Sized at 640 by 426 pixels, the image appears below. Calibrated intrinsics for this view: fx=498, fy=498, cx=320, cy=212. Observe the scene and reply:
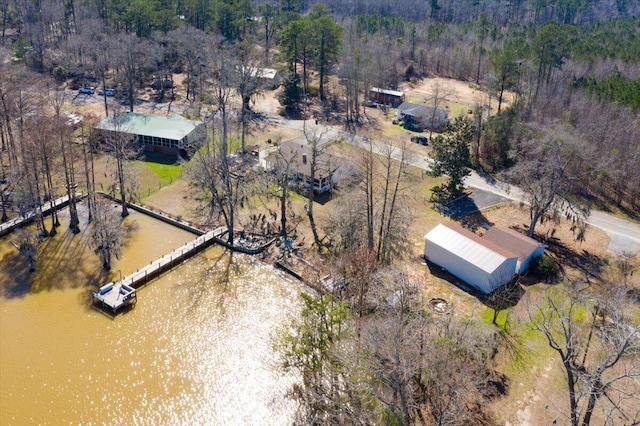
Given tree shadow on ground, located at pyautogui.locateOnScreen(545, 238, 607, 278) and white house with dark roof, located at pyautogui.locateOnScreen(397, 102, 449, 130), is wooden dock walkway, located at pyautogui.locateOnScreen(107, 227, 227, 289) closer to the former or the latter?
tree shadow on ground, located at pyautogui.locateOnScreen(545, 238, 607, 278)

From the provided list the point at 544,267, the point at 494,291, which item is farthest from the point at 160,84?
the point at 544,267

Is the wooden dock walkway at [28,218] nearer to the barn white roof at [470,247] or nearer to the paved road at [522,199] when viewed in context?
the paved road at [522,199]

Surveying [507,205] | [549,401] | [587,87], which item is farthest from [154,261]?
[587,87]

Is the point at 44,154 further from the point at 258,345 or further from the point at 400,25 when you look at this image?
the point at 400,25

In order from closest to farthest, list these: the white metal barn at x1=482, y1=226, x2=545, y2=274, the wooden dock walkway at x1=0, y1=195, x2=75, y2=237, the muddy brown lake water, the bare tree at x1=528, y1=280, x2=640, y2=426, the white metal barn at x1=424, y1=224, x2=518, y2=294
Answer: the bare tree at x1=528, y1=280, x2=640, y2=426, the muddy brown lake water, the white metal barn at x1=424, y1=224, x2=518, y2=294, the white metal barn at x1=482, y1=226, x2=545, y2=274, the wooden dock walkway at x1=0, y1=195, x2=75, y2=237

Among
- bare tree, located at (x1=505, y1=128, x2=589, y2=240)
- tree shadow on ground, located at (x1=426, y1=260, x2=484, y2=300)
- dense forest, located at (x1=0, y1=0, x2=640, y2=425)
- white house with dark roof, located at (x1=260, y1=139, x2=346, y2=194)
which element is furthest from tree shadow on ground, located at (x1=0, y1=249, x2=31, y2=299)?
bare tree, located at (x1=505, y1=128, x2=589, y2=240)

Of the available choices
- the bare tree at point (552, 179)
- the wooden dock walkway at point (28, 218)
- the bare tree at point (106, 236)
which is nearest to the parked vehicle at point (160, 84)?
the wooden dock walkway at point (28, 218)
